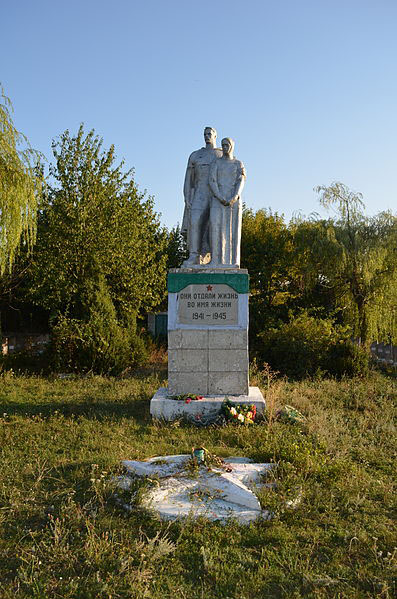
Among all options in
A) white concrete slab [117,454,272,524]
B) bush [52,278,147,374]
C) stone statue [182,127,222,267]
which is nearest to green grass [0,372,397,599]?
white concrete slab [117,454,272,524]

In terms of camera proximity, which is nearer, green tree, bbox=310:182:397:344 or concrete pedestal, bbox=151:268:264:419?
concrete pedestal, bbox=151:268:264:419

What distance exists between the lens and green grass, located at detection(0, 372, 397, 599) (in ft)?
9.43

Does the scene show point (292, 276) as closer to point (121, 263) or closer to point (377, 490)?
point (121, 263)

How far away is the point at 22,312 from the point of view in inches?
627

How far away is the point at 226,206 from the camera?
25.2ft

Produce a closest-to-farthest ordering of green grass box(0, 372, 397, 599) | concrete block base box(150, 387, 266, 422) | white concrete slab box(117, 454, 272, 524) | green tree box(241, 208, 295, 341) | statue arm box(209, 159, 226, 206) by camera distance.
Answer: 1. green grass box(0, 372, 397, 599)
2. white concrete slab box(117, 454, 272, 524)
3. concrete block base box(150, 387, 266, 422)
4. statue arm box(209, 159, 226, 206)
5. green tree box(241, 208, 295, 341)

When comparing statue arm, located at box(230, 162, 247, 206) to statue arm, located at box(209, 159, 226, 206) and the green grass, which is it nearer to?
statue arm, located at box(209, 159, 226, 206)

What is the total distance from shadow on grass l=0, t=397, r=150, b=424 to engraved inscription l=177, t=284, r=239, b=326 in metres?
1.49

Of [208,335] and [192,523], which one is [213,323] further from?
[192,523]

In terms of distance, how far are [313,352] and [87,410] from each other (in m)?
5.86

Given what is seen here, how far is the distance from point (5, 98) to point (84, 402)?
4905mm

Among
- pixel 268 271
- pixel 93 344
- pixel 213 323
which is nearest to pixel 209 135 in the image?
pixel 213 323

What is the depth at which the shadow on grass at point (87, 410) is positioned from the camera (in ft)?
22.7

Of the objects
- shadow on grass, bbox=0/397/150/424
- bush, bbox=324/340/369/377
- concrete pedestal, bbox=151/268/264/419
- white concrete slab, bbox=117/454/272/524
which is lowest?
shadow on grass, bbox=0/397/150/424
